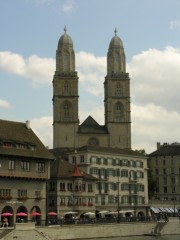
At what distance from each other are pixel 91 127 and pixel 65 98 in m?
10.4

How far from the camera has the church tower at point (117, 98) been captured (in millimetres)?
155625

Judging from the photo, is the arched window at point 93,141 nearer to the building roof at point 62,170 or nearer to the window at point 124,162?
the window at point 124,162

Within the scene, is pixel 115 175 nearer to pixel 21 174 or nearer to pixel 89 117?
pixel 21 174

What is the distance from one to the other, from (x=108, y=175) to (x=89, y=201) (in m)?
16.7

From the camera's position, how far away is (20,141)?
279 ft

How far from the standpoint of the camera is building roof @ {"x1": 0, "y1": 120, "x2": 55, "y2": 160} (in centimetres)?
8259

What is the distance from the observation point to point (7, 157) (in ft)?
268

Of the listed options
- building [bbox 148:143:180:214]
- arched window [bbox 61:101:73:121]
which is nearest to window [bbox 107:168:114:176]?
building [bbox 148:143:180:214]

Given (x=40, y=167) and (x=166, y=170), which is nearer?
(x=40, y=167)

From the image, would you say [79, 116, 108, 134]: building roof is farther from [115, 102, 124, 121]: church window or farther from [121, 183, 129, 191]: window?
[121, 183, 129, 191]: window

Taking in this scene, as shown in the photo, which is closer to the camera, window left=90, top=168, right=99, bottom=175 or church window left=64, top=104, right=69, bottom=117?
window left=90, top=168, right=99, bottom=175

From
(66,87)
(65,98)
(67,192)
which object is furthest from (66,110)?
(67,192)

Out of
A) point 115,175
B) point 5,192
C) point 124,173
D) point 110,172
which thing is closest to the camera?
point 5,192

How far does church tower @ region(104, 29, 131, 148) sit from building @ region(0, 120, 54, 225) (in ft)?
221
